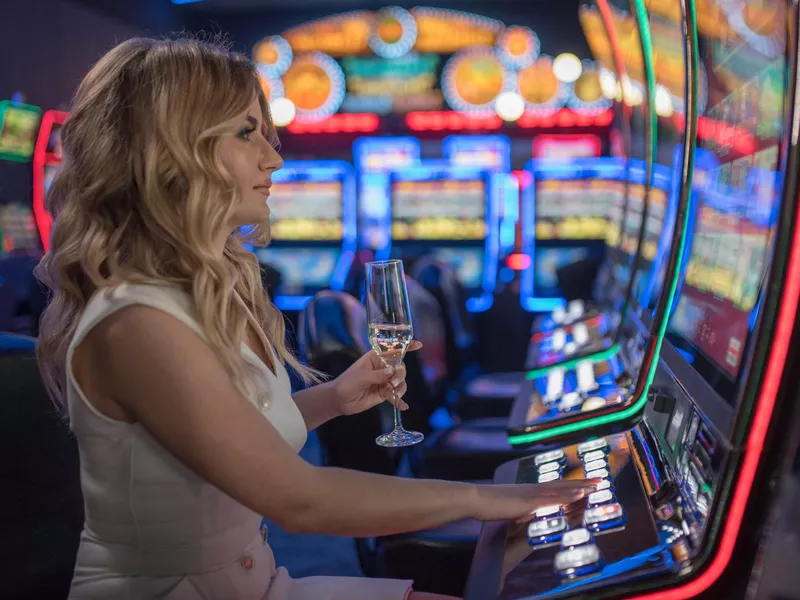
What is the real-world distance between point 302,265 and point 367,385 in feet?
14.0

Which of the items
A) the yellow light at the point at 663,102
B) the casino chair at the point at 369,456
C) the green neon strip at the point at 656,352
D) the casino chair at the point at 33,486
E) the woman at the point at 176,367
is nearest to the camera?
the woman at the point at 176,367

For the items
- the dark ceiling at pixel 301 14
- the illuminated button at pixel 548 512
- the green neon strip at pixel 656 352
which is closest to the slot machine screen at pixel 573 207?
the dark ceiling at pixel 301 14

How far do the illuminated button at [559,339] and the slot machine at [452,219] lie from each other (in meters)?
2.12

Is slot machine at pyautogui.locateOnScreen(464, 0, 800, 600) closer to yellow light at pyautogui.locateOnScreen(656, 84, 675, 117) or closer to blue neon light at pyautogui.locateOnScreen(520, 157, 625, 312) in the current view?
yellow light at pyautogui.locateOnScreen(656, 84, 675, 117)

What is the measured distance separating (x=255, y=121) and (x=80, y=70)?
482cm

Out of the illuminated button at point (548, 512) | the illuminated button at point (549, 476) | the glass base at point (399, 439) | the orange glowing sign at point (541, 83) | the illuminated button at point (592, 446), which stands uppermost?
the orange glowing sign at point (541, 83)

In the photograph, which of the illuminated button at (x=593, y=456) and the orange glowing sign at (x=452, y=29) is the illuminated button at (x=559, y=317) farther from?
the orange glowing sign at (x=452, y=29)

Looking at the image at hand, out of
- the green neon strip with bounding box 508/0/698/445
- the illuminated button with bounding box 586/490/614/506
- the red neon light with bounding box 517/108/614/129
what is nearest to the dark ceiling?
→ the red neon light with bounding box 517/108/614/129

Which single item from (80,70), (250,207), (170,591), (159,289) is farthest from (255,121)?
(80,70)

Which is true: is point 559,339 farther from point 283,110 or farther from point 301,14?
point 301,14

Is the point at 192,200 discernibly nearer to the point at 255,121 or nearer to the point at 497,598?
the point at 255,121

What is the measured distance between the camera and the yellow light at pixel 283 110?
5.89 metres

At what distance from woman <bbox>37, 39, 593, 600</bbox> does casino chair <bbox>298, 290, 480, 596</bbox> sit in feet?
1.55

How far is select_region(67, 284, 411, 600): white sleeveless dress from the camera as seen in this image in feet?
3.53
